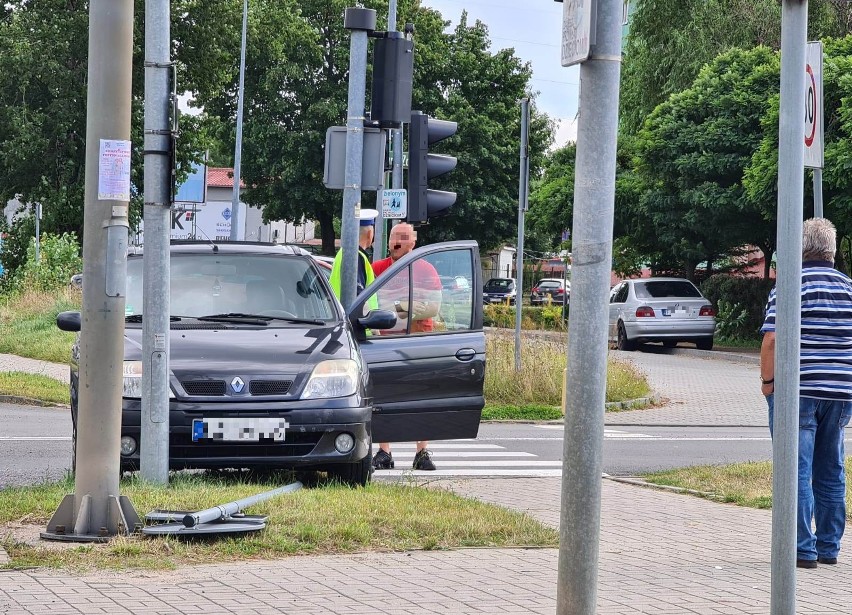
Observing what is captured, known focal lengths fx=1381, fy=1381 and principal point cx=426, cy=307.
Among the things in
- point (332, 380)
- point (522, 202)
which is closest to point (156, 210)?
point (332, 380)

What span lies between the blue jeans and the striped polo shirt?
9 centimetres

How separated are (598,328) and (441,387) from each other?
5806mm

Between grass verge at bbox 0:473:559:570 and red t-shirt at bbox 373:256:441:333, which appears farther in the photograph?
red t-shirt at bbox 373:256:441:333

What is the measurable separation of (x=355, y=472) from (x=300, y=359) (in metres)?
0.87

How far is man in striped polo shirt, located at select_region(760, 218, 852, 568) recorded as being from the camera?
7.27 m

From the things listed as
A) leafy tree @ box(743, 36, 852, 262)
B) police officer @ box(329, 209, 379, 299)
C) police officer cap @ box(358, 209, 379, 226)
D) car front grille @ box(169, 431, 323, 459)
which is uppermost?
leafy tree @ box(743, 36, 852, 262)

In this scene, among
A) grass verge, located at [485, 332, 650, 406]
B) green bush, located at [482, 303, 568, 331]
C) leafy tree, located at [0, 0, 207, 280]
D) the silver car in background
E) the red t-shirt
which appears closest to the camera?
the red t-shirt

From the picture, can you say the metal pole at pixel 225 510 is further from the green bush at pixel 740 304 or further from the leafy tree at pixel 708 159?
the green bush at pixel 740 304

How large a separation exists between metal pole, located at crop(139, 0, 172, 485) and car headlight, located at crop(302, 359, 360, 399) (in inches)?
36.8

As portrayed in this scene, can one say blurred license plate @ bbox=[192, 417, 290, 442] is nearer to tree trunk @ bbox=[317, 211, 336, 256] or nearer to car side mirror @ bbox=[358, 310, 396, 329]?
car side mirror @ bbox=[358, 310, 396, 329]

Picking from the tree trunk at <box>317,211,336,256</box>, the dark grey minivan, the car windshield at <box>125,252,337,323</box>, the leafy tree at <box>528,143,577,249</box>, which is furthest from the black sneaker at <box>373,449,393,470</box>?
the tree trunk at <box>317,211,336,256</box>

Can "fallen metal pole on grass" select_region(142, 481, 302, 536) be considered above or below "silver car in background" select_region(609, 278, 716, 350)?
below

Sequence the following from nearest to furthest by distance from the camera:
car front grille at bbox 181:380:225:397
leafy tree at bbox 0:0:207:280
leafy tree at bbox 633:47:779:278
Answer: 1. car front grille at bbox 181:380:225:397
2. leafy tree at bbox 633:47:779:278
3. leafy tree at bbox 0:0:207:280

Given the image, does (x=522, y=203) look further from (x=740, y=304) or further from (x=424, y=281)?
(x=740, y=304)
